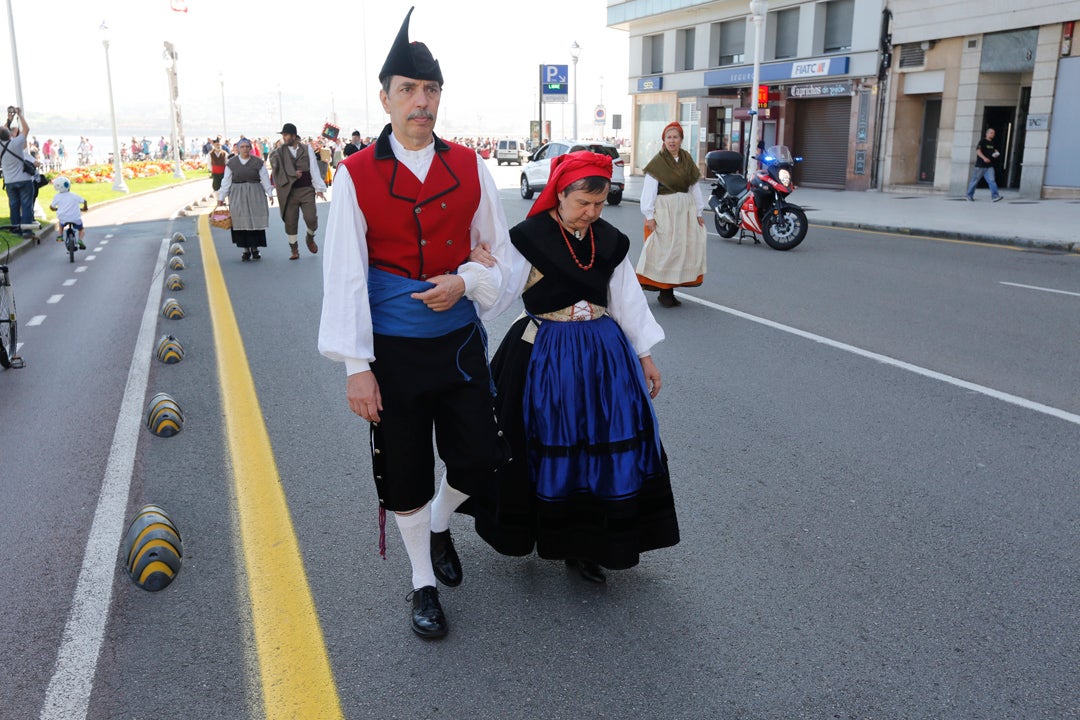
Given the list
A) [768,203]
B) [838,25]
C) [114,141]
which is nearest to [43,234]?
[768,203]

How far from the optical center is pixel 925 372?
6.54m

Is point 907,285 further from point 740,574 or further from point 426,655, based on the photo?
point 426,655

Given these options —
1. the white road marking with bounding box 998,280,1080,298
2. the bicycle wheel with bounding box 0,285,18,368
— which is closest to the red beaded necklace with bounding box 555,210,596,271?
the bicycle wheel with bounding box 0,285,18,368

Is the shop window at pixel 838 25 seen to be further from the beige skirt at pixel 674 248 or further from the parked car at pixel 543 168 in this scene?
the beige skirt at pixel 674 248

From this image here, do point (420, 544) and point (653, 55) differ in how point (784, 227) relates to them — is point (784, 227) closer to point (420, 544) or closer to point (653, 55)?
point (420, 544)

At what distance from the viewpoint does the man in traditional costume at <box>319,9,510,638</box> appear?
2.86 metres

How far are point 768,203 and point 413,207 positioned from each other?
11.8 m

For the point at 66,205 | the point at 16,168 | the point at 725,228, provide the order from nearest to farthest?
the point at 66,205 → the point at 16,168 → the point at 725,228

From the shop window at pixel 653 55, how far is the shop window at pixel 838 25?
10134 millimetres

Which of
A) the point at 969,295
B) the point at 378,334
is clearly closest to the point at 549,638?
the point at 378,334

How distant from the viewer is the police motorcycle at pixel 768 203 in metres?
13.5

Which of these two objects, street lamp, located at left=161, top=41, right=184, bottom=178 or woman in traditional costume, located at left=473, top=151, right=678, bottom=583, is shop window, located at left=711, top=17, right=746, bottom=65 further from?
woman in traditional costume, located at left=473, top=151, right=678, bottom=583

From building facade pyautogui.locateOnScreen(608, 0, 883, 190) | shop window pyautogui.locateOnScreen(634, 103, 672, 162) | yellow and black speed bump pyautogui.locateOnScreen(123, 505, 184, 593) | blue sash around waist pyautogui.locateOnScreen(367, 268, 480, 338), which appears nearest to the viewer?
blue sash around waist pyautogui.locateOnScreen(367, 268, 480, 338)

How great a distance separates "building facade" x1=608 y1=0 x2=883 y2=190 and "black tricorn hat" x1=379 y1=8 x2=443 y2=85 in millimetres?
23583
